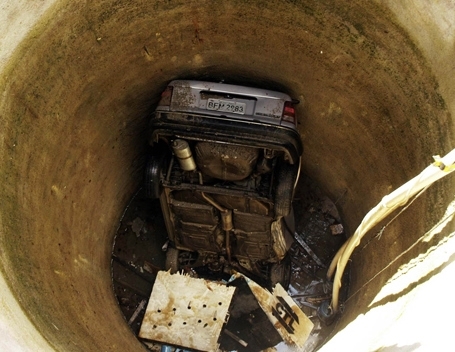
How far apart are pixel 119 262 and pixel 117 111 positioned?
1495 mm

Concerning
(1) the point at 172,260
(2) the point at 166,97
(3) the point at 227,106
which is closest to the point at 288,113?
(3) the point at 227,106

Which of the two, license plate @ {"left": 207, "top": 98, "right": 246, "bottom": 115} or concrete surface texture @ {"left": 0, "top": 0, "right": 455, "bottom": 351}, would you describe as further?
license plate @ {"left": 207, "top": 98, "right": 246, "bottom": 115}

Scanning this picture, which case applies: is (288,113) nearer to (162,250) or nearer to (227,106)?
(227,106)

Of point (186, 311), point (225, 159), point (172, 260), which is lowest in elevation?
point (186, 311)

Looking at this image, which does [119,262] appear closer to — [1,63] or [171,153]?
[171,153]

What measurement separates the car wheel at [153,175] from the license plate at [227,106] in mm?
583

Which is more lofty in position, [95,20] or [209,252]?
[95,20]

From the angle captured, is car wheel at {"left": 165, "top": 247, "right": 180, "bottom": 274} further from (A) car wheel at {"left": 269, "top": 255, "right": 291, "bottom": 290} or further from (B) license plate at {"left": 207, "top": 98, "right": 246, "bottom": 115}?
(B) license plate at {"left": 207, "top": 98, "right": 246, "bottom": 115}

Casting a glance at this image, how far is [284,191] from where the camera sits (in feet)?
10.4

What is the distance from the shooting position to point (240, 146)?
123 inches

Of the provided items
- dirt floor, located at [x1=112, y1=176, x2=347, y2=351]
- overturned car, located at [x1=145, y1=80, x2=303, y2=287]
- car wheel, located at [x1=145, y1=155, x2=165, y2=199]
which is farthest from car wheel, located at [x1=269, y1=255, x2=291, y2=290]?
car wheel, located at [x1=145, y1=155, x2=165, y2=199]

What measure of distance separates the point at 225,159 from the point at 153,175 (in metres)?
0.60

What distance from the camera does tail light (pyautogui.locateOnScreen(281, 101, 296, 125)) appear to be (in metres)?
3.19

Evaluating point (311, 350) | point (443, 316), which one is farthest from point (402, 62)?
point (311, 350)
